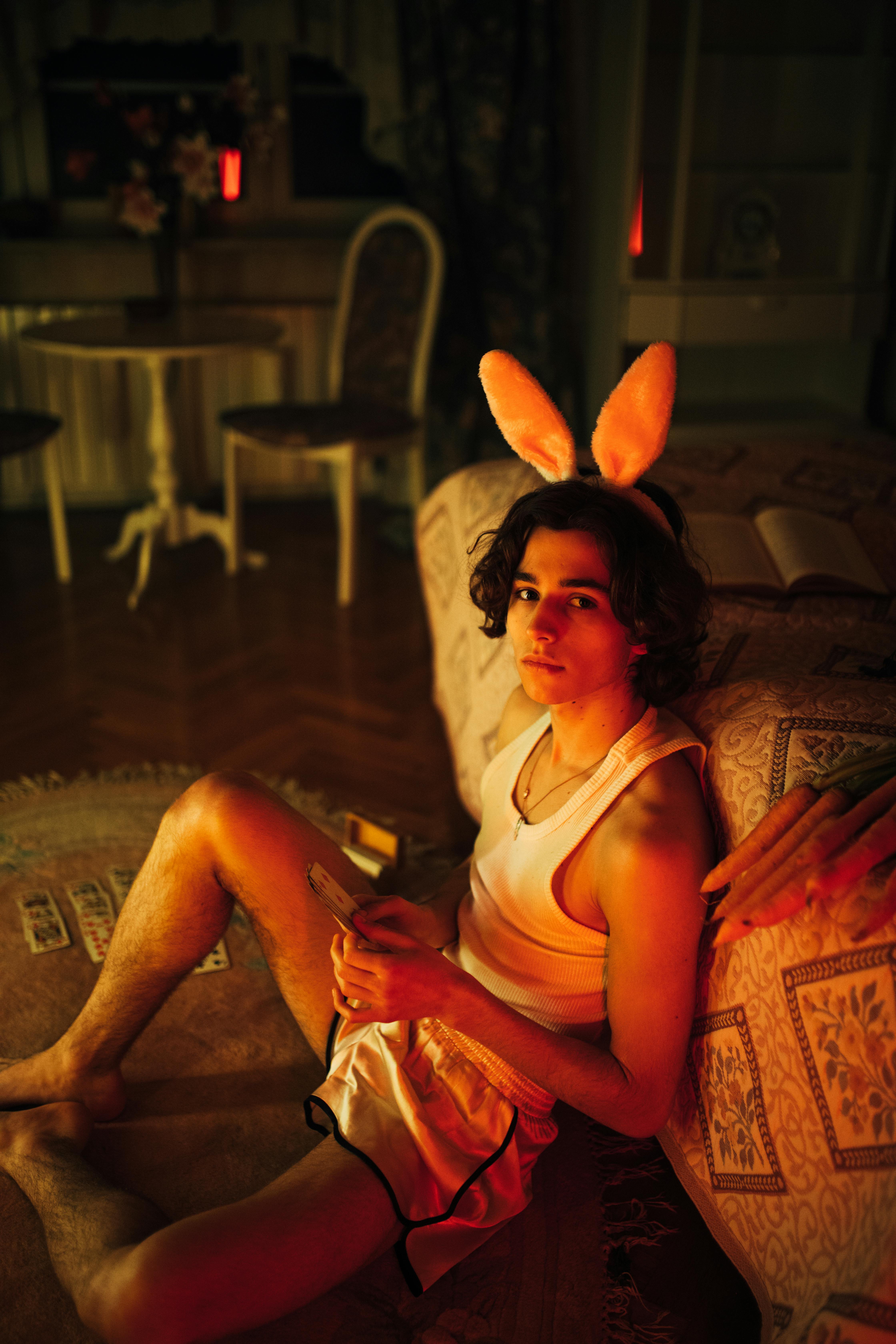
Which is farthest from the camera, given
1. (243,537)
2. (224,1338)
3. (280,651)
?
(243,537)

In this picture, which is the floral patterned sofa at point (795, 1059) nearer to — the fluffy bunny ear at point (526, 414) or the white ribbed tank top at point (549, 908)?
the white ribbed tank top at point (549, 908)

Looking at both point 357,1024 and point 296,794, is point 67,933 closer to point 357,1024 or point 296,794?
point 296,794

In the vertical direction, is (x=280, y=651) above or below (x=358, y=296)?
below

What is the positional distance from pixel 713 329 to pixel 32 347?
2387 mm

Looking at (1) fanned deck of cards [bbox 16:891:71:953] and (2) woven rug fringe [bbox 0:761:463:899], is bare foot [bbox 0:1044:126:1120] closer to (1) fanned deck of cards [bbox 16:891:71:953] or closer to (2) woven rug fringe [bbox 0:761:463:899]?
(1) fanned deck of cards [bbox 16:891:71:953]

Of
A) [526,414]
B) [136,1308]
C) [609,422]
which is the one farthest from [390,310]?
[136,1308]

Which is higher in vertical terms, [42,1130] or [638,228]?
[638,228]

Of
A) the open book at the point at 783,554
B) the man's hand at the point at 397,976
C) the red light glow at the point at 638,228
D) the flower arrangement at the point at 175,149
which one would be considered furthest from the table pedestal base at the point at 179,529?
Answer: the man's hand at the point at 397,976

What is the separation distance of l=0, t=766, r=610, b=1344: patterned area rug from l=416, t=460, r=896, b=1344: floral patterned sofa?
0.19 m

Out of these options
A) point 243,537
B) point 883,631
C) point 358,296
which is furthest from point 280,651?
point 883,631

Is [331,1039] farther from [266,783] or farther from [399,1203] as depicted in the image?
[266,783]

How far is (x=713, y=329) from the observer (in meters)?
3.81

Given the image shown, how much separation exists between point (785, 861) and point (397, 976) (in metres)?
0.40

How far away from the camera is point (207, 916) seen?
139cm
